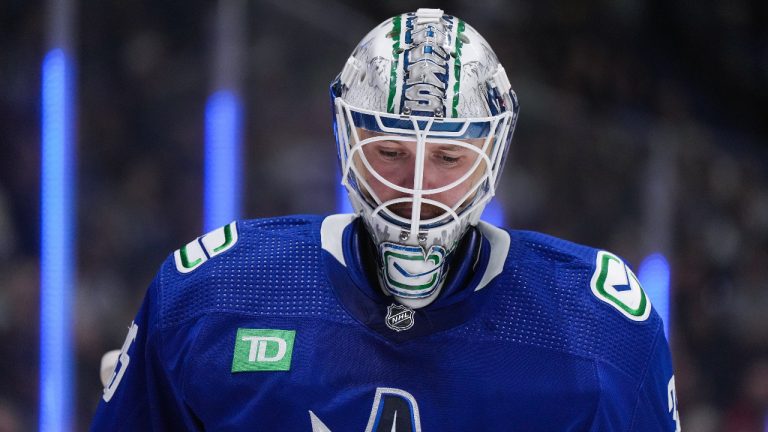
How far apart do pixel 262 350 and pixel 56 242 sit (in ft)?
6.01

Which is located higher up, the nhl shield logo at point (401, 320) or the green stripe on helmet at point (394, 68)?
the green stripe on helmet at point (394, 68)

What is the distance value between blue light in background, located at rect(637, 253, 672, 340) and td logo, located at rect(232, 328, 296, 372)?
7.57 feet

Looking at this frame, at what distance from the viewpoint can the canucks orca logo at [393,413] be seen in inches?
50.3

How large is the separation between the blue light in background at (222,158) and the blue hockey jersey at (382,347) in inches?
70.8

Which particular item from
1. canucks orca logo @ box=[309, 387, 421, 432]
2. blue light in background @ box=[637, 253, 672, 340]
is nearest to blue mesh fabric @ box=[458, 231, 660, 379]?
canucks orca logo @ box=[309, 387, 421, 432]

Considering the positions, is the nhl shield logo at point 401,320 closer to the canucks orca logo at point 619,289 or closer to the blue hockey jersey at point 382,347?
the blue hockey jersey at point 382,347

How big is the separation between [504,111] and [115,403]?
1.98 feet

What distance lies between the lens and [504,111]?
1.32 metres

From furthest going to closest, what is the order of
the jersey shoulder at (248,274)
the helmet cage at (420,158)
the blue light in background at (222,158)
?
the blue light in background at (222,158) → the jersey shoulder at (248,274) → the helmet cage at (420,158)

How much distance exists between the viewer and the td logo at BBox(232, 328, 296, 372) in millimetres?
1312

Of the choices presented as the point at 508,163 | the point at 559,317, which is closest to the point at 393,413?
the point at 559,317

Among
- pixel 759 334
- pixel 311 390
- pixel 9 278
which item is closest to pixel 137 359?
pixel 311 390

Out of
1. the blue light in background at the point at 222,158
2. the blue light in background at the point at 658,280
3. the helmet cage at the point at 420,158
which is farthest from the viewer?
the blue light in background at the point at 658,280

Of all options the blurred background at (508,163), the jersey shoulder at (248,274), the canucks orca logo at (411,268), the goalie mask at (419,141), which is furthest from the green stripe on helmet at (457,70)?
the blurred background at (508,163)
